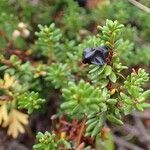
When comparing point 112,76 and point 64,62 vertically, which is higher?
point 112,76

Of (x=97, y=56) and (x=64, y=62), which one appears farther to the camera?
(x=64, y=62)

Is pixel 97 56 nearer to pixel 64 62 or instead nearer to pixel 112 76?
pixel 112 76

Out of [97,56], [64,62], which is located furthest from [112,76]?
[64,62]

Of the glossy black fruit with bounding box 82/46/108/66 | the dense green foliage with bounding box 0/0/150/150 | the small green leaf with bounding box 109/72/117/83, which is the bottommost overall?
the dense green foliage with bounding box 0/0/150/150

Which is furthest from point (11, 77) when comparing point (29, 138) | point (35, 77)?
point (29, 138)

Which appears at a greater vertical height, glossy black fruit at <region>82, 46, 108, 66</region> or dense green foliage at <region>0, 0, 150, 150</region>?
Answer: glossy black fruit at <region>82, 46, 108, 66</region>

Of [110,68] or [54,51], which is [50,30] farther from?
[110,68]

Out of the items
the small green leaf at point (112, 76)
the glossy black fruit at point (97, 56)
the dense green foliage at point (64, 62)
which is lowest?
the dense green foliage at point (64, 62)

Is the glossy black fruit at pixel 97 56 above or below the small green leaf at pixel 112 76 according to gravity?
above

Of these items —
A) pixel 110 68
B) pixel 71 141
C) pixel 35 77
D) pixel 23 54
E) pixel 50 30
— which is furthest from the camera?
pixel 23 54

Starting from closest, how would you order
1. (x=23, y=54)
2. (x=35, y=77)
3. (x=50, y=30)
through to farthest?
(x=50, y=30) → (x=35, y=77) → (x=23, y=54)

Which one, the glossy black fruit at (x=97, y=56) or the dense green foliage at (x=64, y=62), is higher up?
the glossy black fruit at (x=97, y=56)
